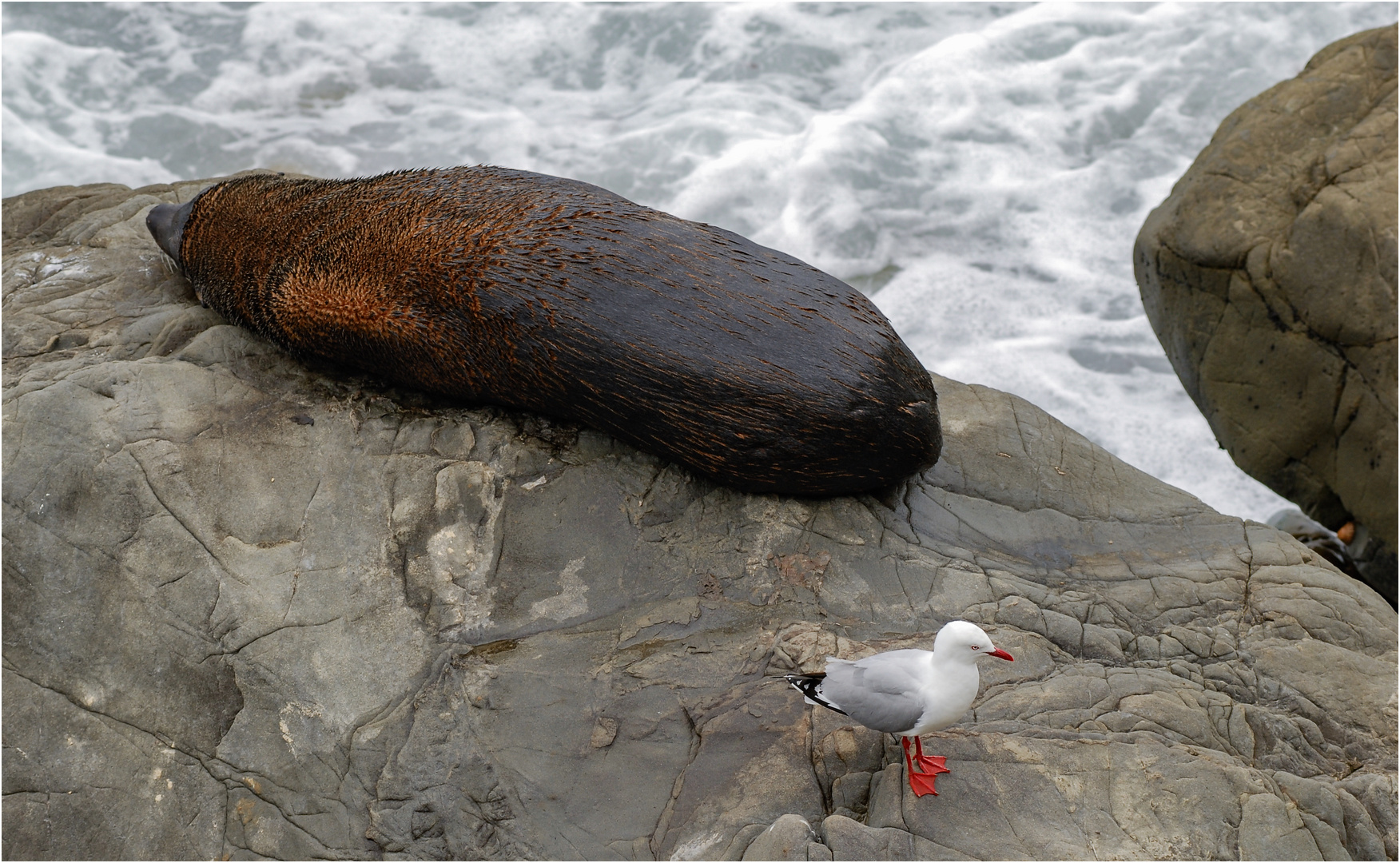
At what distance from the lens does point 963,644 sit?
369cm

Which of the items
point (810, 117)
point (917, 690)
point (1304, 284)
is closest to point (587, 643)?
point (917, 690)

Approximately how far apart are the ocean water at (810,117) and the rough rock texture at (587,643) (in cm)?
427

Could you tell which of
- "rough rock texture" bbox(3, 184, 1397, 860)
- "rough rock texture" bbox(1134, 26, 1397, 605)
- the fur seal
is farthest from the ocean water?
the fur seal

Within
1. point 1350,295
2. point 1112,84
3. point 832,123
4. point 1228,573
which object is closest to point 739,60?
point 832,123

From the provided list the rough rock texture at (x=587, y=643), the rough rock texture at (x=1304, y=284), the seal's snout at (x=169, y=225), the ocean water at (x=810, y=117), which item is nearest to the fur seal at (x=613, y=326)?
the rough rock texture at (x=587, y=643)

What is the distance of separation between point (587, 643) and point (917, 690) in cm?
143

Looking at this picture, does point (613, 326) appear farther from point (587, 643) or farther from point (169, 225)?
point (169, 225)

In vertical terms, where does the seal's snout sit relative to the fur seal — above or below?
below

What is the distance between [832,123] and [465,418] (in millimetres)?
7389

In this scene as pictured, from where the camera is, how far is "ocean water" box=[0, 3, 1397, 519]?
32.3 feet

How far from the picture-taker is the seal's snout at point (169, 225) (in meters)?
6.29

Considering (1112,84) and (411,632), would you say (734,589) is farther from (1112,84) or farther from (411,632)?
(1112,84)

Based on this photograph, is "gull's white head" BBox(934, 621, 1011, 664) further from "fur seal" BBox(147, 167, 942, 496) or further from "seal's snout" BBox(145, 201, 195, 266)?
"seal's snout" BBox(145, 201, 195, 266)

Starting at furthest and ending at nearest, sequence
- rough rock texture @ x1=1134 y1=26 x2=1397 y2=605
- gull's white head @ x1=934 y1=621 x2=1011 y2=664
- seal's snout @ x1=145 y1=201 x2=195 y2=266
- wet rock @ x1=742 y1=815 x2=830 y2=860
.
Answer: seal's snout @ x1=145 y1=201 x2=195 y2=266 → rough rock texture @ x1=1134 y1=26 x2=1397 y2=605 → gull's white head @ x1=934 y1=621 x2=1011 y2=664 → wet rock @ x1=742 y1=815 x2=830 y2=860
